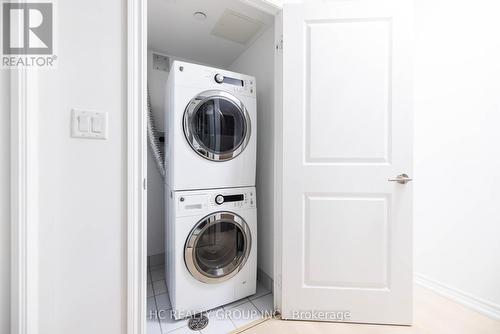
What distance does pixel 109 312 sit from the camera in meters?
0.85

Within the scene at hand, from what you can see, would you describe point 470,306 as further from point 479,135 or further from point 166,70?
point 166,70

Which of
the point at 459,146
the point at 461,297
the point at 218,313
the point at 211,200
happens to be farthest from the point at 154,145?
the point at 461,297

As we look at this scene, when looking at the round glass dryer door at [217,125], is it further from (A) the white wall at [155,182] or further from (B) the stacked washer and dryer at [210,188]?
(A) the white wall at [155,182]

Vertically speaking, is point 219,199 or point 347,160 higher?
point 347,160

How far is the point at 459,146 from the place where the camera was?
1453 millimetres

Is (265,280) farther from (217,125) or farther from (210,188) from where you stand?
(217,125)

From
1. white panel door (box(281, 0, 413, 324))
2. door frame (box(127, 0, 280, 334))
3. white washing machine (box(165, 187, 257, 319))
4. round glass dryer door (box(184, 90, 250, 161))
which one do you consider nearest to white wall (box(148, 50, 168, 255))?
white washing machine (box(165, 187, 257, 319))

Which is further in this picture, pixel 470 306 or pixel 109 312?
pixel 470 306

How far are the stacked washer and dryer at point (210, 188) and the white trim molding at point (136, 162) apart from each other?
1.32 feet

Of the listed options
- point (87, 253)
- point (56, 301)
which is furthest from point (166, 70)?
point (56, 301)

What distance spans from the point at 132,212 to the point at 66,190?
0.24 m

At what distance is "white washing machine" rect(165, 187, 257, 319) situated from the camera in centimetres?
130

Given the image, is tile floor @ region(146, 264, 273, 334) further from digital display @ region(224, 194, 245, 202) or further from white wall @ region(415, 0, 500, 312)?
white wall @ region(415, 0, 500, 312)

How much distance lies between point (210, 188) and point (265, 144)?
1.92ft
